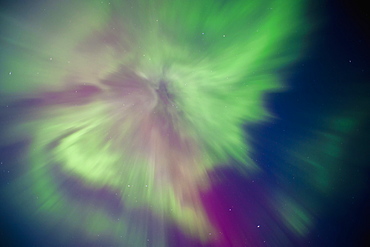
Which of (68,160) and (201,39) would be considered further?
(68,160)

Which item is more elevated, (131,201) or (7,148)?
(7,148)

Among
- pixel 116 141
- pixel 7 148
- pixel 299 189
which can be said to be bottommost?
pixel 299 189

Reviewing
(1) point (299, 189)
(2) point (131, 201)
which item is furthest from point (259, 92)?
(2) point (131, 201)

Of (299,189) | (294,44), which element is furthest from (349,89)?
(299,189)

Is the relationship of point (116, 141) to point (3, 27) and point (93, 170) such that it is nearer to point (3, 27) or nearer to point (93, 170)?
point (93, 170)
